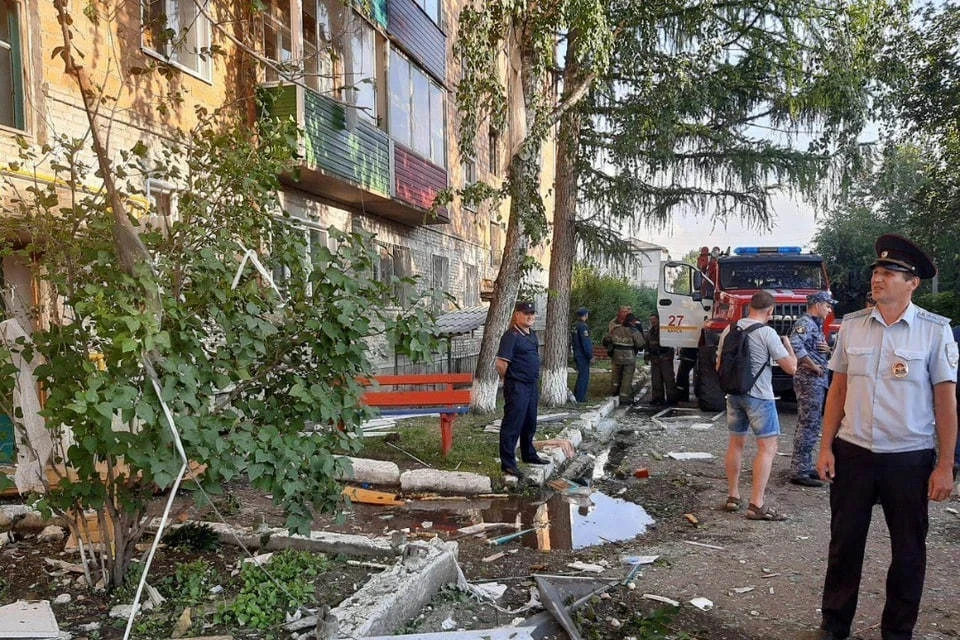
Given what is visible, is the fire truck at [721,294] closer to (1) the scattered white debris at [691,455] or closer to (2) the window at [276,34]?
(1) the scattered white debris at [691,455]

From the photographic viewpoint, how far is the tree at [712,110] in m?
11.2

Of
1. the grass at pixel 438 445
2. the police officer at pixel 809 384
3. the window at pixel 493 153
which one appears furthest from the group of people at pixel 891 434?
the window at pixel 493 153

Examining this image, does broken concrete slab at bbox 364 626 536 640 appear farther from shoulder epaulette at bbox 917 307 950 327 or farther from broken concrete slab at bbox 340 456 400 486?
broken concrete slab at bbox 340 456 400 486

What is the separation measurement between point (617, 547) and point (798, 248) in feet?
34.3

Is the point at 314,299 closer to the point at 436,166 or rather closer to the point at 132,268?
the point at 132,268

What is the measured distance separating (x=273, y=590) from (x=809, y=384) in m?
5.58

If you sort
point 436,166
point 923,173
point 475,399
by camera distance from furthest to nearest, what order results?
point 923,173 < point 436,166 < point 475,399

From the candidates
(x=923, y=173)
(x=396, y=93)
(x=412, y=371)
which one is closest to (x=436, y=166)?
(x=396, y=93)

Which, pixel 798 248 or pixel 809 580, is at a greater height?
pixel 798 248

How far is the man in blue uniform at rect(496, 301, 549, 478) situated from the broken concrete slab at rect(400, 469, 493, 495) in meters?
0.36

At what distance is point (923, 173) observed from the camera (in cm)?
1980

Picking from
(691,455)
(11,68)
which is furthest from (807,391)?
(11,68)

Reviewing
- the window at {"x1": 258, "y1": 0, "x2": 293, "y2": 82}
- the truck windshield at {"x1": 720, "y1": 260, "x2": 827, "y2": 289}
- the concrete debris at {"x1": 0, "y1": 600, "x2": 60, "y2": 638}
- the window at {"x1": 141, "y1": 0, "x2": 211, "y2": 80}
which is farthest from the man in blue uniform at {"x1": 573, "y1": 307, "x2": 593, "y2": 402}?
the concrete debris at {"x1": 0, "y1": 600, "x2": 60, "y2": 638}

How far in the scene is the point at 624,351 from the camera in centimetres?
1342
